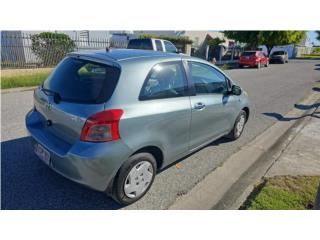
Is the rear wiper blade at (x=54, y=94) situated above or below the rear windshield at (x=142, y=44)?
below

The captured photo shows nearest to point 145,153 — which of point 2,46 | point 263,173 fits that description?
point 263,173

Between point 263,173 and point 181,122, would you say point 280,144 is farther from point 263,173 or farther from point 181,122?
point 181,122

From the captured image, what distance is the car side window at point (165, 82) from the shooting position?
101 inches

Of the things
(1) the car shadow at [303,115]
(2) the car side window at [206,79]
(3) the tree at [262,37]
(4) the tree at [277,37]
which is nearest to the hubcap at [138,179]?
A: (2) the car side window at [206,79]

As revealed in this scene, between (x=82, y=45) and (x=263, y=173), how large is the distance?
1259cm

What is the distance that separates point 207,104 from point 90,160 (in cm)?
186

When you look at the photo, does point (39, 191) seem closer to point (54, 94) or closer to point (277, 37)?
point (54, 94)

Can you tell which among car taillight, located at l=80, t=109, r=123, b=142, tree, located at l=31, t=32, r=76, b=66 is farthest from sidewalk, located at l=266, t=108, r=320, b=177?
tree, located at l=31, t=32, r=76, b=66

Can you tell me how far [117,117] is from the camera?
2.23 meters

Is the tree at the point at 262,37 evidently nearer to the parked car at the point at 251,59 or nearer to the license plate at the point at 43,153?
the parked car at the point at 251,59

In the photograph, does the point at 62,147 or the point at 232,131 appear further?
the point at 232,131

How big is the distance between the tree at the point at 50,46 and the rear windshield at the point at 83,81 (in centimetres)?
999

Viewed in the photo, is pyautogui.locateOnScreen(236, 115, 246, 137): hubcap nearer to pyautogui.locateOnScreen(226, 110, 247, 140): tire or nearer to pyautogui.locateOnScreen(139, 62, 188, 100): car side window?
pyautogui.locateOnScreen(226, 110, 247, 140): tire

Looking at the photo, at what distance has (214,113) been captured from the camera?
3.51m
